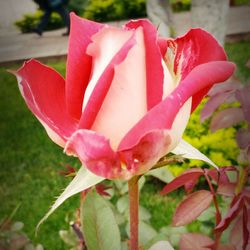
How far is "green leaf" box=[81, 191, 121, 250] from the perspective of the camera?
499 mm

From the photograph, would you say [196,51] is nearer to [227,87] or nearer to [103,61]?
[103,61]

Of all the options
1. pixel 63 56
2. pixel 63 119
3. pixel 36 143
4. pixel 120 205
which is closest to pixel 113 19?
pixel 63 56

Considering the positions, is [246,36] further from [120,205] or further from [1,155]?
[120,205]

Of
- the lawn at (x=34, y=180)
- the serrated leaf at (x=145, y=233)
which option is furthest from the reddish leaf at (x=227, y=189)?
the lawn at (x=34, y=180)

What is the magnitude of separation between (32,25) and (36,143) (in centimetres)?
482

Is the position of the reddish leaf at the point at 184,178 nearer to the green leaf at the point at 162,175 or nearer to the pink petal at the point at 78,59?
the green leaf at the point at 162,175

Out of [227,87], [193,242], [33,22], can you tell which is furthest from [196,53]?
[33,22]

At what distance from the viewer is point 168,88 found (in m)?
0.37

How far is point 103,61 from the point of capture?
1.17ft

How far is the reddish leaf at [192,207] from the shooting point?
0.64 meters

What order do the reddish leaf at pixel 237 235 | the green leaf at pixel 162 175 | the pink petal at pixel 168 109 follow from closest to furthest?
the pink petal at pixel 168 109
the reddish leaf at pixel 237 235
the green leaf at pixel 162 175

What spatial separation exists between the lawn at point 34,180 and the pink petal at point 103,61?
0.98 metres

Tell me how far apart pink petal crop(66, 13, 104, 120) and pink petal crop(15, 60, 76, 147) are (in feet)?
0.06

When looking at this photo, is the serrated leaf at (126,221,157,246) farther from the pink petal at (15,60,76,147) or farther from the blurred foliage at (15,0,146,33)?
the blurred foliage at (15,0,146,33)
